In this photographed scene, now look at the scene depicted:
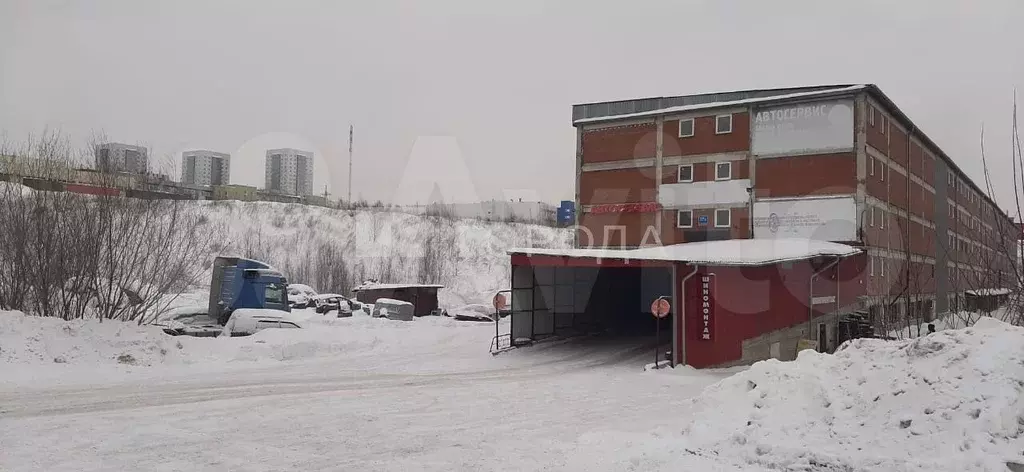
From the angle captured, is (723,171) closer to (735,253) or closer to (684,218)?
(684,218)

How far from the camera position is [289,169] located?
67562 millimetres

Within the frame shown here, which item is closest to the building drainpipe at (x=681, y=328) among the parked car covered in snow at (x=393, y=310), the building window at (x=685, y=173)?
the building window at (x=685, y=173)

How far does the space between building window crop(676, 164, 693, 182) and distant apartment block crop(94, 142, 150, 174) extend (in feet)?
69.5

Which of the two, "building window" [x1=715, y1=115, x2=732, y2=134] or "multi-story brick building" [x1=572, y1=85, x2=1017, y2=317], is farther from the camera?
"building window" [x1=715, y1=115, x2=732, y2=134]

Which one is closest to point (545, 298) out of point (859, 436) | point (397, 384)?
point (397, 384)

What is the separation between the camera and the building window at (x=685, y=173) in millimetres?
30828

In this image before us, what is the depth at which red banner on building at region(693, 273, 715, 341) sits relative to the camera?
17.3 metres

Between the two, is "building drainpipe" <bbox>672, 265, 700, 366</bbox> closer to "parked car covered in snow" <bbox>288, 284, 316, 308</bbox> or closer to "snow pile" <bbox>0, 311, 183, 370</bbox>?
"snow pile" <bbox>0, 311, 183, 370</bbox>

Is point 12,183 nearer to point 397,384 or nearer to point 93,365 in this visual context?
point 93,365

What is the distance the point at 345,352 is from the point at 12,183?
10024mm

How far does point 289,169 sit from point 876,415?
6560 cm

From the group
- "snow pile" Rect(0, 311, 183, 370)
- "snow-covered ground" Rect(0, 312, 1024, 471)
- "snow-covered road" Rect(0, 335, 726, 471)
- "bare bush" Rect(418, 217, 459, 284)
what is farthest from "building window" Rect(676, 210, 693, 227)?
"bare bush" Rect(418, 217, 459, 284)

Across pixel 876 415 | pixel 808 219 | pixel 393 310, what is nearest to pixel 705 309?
pixel 876 415

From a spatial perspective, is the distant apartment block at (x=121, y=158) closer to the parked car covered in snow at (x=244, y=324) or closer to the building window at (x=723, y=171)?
the parked car covered in snow at (x=244, y=324)
